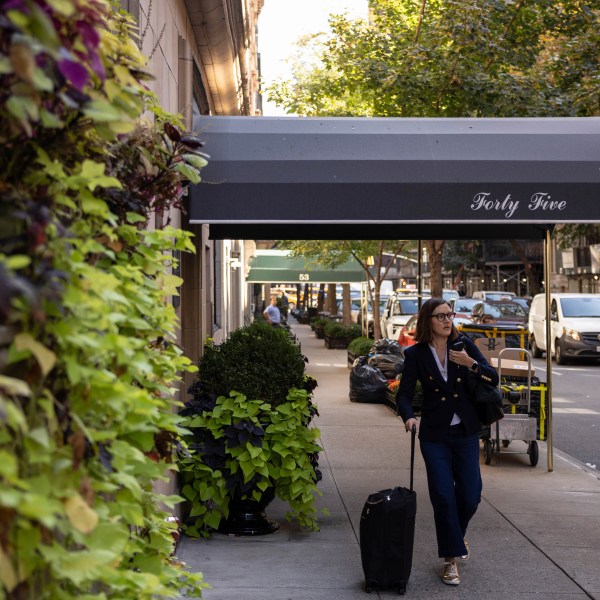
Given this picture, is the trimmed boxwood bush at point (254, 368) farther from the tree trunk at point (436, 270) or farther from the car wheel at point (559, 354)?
the car wheel at point (559, 354)

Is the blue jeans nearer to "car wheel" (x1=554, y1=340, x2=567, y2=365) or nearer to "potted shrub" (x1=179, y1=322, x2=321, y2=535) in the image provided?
"potted shrub" (x1=179, y1=322, x2=321, y2=535)

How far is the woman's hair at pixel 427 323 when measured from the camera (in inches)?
261

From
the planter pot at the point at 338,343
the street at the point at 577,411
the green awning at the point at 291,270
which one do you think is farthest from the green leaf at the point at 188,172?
the planter pot at the point at 338,343

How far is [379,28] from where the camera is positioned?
19.2 meters

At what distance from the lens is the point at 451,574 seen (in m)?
6.33

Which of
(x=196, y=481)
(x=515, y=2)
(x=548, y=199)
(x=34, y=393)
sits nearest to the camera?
(x=34, y=393)

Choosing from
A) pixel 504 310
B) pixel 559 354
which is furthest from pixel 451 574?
pixel 504 310

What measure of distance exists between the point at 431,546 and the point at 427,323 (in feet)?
5.90

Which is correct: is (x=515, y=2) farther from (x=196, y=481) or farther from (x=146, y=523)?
(x=146, y=523)

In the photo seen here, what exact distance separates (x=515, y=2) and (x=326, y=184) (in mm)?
10721

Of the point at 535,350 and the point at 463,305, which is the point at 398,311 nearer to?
the point at 463,305

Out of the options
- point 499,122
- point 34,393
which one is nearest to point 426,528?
point 499,122

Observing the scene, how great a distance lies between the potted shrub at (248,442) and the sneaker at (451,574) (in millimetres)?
1364

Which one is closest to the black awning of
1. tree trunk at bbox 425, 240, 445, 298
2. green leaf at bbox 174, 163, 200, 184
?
green leaf at bbox 174, 163, 200, 184
